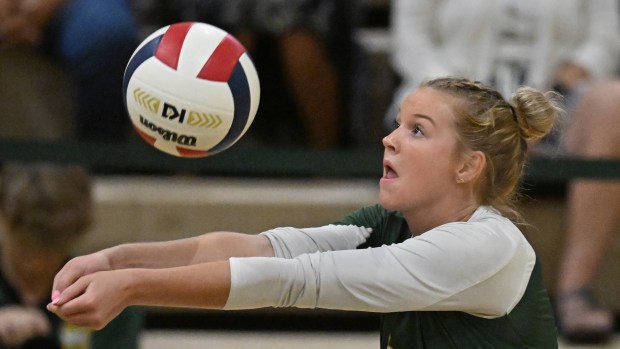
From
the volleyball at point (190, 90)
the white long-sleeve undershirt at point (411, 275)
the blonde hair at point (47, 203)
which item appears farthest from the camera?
the blonde hair at point (47, 203)

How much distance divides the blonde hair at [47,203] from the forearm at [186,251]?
3.23 feet

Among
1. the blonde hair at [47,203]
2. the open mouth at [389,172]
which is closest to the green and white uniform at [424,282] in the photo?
the open mouth at [389,172]

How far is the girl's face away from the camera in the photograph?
181 centimetres

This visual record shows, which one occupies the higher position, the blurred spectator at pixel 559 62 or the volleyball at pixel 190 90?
the volleyball at pixel 190 90

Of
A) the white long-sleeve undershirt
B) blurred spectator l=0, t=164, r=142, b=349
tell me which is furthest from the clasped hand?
blurred spectator l=0, t=164, r=142, b=349

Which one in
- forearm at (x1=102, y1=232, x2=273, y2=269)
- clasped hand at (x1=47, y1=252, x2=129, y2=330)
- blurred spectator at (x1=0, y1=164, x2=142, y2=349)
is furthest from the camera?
blurred spectator at (x1=0, y1=164, x2=142, y2=349)

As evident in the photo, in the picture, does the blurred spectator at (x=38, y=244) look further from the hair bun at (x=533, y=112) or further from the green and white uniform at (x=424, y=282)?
the hair bun at (x=533, y=112)

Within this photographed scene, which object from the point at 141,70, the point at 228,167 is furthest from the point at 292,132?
the point at 141,70

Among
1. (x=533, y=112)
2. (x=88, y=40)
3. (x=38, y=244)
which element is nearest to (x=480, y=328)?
(x=533, y=112)

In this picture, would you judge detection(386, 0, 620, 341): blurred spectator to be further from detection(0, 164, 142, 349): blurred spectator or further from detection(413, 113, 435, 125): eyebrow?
detection(413, 113, 435, 125): eyebrow

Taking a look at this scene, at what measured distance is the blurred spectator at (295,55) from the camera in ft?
11.3

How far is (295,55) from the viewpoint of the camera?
11.4ft

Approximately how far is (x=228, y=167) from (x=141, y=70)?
108 cm

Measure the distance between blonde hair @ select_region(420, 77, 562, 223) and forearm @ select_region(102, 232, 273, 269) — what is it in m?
0.40
